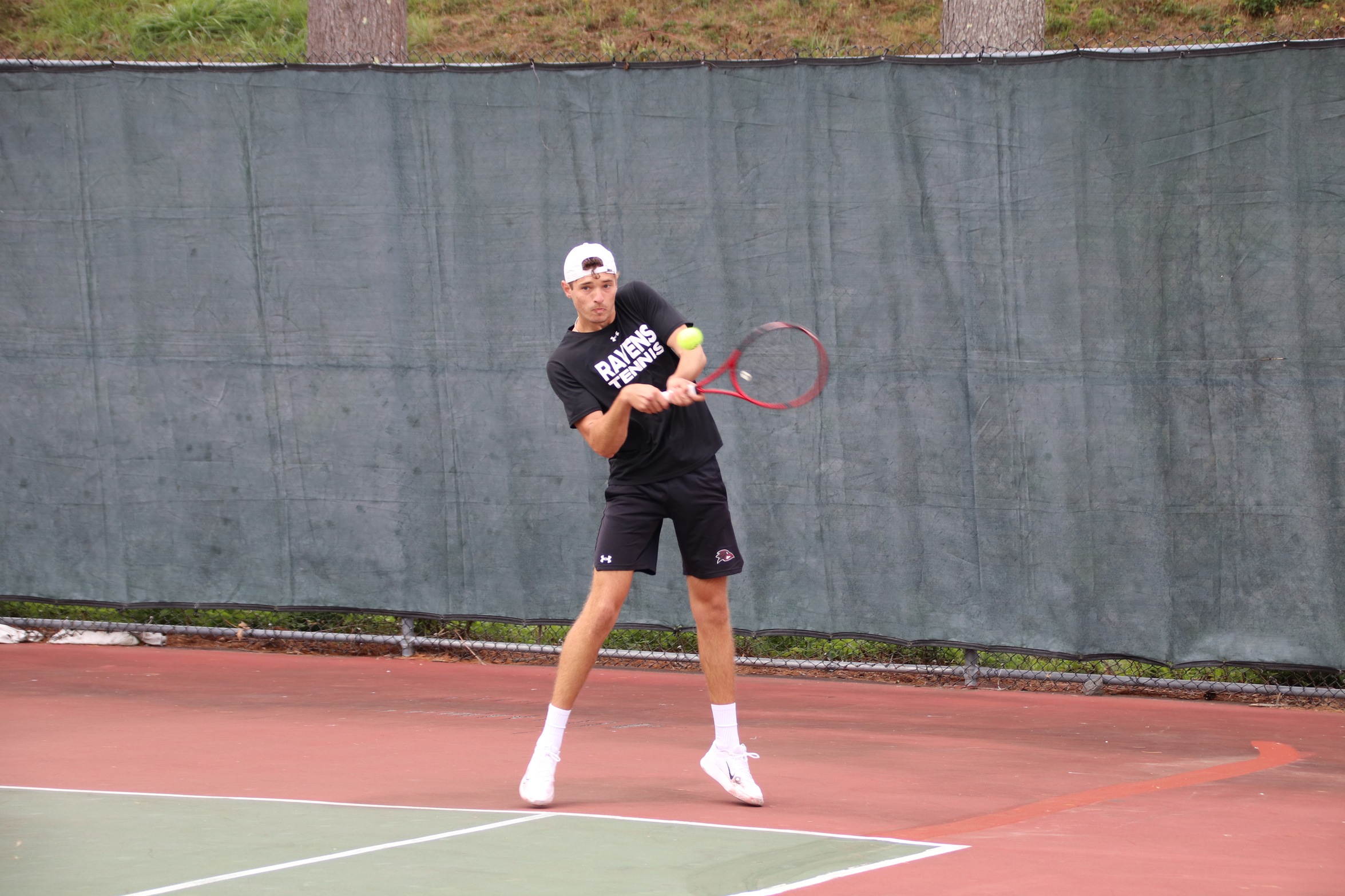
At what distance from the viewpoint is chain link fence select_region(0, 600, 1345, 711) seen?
20.4 feet

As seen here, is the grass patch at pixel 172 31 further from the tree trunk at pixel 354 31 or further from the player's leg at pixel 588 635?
the player's leg at pixel 588 635

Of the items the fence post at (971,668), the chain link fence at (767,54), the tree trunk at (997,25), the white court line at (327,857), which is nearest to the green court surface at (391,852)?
the white court line at (327,857)

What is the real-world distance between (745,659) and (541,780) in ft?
8.08

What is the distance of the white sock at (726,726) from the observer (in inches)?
180

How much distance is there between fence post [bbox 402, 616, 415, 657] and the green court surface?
108 inches

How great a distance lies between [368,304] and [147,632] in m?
2.33

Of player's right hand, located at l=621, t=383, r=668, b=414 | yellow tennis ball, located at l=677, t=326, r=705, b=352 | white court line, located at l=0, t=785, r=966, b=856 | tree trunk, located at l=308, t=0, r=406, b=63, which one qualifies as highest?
tree trunk, located at l=308, t=0, r=406, b=63

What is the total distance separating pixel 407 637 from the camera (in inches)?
291

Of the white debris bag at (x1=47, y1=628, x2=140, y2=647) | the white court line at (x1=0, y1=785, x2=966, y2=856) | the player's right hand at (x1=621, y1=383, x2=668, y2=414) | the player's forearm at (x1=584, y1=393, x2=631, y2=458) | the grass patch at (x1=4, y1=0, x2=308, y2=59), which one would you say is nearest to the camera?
the white court line at (x1=0, y1=785, x2=966, y2=856)

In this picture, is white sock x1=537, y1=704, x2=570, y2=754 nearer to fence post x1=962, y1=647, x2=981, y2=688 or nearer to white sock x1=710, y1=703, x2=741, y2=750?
white sock x1=710, y1=703, x2=741, y2=750

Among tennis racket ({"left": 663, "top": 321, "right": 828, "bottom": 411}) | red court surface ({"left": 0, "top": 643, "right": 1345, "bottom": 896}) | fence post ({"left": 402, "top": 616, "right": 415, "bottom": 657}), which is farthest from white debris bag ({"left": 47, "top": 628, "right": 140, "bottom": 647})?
tennis racket ({"left": 663, "top": 321, "right": 828, "bottom": 411})

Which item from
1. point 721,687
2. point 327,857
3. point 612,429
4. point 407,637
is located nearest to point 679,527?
point 612,429

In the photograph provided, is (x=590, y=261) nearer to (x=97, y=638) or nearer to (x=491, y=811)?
(x=491, y=811)

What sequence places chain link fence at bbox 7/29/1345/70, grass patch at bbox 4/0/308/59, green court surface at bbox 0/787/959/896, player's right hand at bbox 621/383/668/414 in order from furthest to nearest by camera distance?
grass patch at bbox 4/0/308/59
chain link fence at bbox 7/29/1345/70
player's right hand at bbox 621/383/668/414
green court surface at bbox 0/787/959/896
